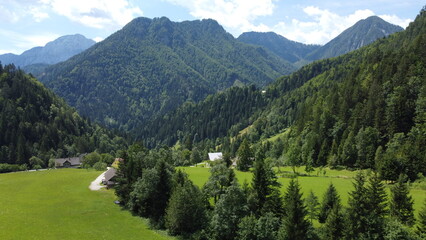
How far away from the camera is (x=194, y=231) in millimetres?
58406

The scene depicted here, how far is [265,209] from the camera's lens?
5369 centimetres

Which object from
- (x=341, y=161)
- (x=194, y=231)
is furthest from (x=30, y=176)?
(x=341, y=161)

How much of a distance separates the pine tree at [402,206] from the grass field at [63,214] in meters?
40.1

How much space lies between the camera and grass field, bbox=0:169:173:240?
2167 inches

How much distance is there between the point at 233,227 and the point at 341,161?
180ft

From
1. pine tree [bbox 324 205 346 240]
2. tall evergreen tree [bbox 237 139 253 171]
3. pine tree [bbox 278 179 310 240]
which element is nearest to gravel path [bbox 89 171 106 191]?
tall evergreen tree [bbox 237 139 253 171]

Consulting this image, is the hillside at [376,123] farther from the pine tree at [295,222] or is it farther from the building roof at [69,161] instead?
the building roof at [69,161]

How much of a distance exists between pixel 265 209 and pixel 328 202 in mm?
11176

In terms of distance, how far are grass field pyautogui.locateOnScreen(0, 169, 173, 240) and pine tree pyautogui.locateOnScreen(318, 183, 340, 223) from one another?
29322mm

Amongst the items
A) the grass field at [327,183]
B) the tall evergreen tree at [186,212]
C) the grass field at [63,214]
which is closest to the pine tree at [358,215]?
the grass field at [327,183]

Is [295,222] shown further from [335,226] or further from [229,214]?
[229,214]

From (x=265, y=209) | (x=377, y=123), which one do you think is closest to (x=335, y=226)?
(x=265, y=209)

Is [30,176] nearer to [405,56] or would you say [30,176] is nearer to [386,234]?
[386,234]

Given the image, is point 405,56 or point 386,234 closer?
point 386,234
